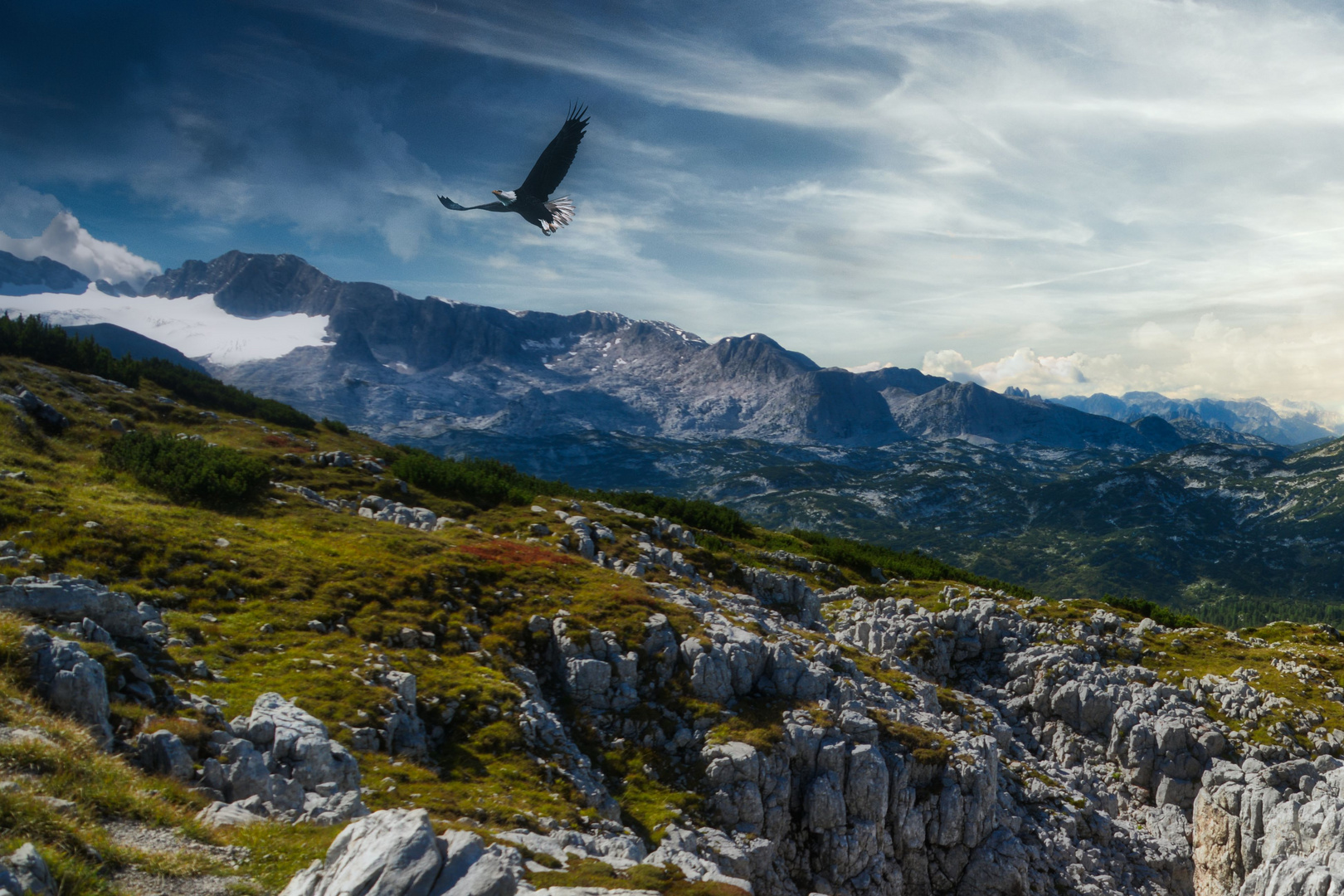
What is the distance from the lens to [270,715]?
2223cm

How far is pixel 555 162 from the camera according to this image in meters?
23.3

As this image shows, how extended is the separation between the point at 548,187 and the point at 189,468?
43.2 meters

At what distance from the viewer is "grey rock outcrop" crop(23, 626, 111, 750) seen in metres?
17.1

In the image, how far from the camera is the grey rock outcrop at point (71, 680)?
17141 mm

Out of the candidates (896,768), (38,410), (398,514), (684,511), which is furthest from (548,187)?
(684,511)

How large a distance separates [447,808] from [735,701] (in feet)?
72.9

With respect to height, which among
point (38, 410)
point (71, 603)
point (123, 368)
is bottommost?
point (71, 603)

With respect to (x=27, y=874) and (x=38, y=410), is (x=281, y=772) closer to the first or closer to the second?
(x=27, y=874)

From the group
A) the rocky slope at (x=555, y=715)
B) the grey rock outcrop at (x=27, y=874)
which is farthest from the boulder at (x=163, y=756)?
the grey rock outcrop at (x=27, y=874)

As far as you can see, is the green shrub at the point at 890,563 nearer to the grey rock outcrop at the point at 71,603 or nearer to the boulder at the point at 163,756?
the grey rock outcrop at the point at 71,603

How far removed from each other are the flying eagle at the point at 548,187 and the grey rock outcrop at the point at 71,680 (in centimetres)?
1869

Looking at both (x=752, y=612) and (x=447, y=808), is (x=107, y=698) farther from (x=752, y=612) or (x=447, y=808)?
(x=752, y=612)

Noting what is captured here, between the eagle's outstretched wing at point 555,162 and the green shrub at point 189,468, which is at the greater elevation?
the eagle's outstretched wing at point 555,162

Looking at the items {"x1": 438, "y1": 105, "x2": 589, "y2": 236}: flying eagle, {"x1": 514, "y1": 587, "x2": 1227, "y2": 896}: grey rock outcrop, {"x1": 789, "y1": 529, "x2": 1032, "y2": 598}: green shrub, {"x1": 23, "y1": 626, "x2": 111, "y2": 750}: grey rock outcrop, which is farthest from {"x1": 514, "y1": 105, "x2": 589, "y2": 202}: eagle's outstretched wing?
{"x1": 789, "y1": 529, "x2": 1032, "y2": 598}: green shrub
